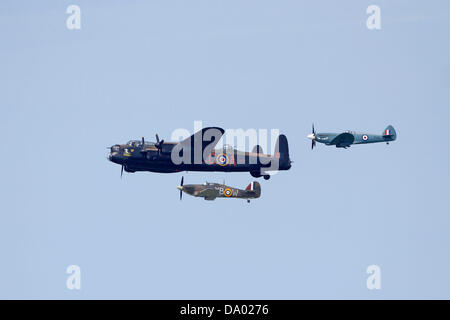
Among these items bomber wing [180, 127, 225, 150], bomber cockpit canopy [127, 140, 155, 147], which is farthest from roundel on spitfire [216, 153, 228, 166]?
bomber cockpit canopy [127, 140, 155, 147]

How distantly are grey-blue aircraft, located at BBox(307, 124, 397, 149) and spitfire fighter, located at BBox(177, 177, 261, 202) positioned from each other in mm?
10315

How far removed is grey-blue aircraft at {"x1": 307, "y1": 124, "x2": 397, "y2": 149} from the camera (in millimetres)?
113000

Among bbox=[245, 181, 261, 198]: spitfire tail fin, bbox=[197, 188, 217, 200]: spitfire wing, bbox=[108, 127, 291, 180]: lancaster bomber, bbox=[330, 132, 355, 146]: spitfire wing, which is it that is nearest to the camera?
bbox=[108, 127, 291, 180]: lancaster bomber

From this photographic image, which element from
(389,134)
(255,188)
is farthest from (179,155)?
(389,134)

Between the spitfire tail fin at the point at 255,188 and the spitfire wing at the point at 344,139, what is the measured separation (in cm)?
963

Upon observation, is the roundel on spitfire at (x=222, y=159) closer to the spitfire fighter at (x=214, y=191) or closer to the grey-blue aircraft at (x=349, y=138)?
the spitfire fighter at (x=214, y=191)

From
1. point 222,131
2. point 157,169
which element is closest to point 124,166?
point 157,169

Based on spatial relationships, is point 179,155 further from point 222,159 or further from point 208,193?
point 208,193

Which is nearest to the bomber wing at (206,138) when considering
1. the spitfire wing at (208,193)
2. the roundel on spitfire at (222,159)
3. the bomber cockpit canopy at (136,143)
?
the roundel on spitfire at (222,159)

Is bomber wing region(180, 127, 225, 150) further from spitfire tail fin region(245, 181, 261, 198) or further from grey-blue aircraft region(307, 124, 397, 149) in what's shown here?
grey-blue aircraft region(307, 124, 397, 149)

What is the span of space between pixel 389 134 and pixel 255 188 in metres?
15.1

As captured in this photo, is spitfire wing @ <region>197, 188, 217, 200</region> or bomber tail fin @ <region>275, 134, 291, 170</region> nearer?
bomber tail fin @ <region>275, 134, 291, 170</region>

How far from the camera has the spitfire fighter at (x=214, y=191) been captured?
347 ft
